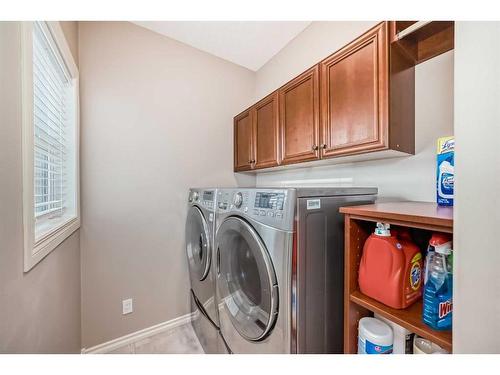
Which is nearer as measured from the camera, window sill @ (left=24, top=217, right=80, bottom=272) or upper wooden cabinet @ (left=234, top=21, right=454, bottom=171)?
window sill @ (left=24, top=217, right=80, bottom=272)

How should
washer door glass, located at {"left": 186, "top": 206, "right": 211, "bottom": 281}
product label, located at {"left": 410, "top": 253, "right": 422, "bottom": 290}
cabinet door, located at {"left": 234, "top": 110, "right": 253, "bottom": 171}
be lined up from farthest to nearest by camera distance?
cabinet door, located at {"left": 234, "top": 110, "right": 253, "bottom": 171} → washer door glass, located at {"left": 186, "top": 206, "right": 211, "bottom": 281} → product label, located at {"left": 410, "top": 253, "right": 422, "bottom": 290}

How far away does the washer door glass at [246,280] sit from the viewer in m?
0.99

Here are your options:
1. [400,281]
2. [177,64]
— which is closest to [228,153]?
[177,64]

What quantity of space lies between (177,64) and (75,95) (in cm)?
87

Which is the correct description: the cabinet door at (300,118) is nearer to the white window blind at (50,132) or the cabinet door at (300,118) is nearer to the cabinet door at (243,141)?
the cabinet door at (243,141)

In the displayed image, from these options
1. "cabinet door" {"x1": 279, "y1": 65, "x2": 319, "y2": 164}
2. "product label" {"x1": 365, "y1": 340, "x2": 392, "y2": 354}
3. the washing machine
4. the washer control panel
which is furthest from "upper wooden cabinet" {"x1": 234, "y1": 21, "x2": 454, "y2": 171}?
"product label" {"x1": 365, "y1": 340, "x2": 392, "y2": 354}

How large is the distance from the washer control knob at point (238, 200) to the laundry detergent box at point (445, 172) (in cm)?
91

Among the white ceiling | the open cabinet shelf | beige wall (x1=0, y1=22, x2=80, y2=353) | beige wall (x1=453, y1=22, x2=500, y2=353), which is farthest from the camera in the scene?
the white ceiling

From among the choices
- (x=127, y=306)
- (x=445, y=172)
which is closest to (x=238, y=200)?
(x=445, y=172)

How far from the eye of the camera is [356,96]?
3.67ft

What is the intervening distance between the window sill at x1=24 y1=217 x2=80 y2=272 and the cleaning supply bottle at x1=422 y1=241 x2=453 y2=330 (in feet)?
4.32

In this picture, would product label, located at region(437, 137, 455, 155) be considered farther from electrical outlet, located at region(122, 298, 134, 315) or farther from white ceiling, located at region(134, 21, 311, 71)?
electrical outlet, located at region(122, 298, 134, 315)

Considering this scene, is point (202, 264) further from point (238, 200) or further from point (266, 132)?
point (266, 132)

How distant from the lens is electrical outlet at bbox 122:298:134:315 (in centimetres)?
175
